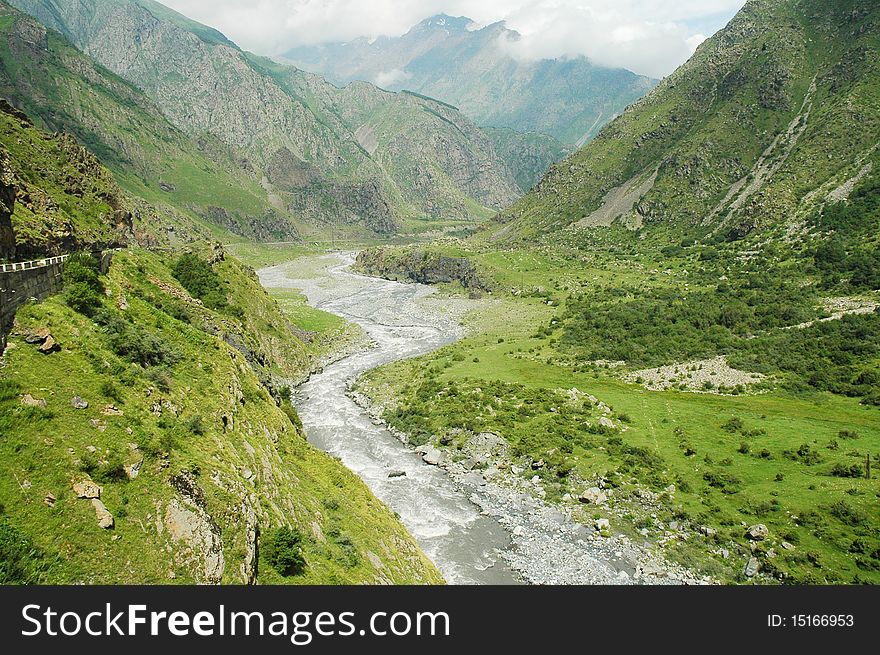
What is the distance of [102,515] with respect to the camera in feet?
51.3

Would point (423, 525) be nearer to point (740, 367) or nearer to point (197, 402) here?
point (197, 402)

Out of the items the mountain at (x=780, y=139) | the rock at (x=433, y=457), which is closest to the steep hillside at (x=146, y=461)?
the rock at (x=433, y=457)

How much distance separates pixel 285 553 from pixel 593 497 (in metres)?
29.2

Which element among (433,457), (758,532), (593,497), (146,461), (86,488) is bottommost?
(758,532)

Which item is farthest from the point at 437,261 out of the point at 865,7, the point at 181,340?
the point at 865,7

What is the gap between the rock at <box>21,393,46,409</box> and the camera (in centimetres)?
1762

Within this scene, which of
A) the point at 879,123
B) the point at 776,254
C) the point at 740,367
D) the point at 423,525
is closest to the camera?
the point at 423,525

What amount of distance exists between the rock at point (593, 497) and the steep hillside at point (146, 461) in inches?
658

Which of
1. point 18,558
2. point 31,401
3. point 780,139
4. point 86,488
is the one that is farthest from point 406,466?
point 780,139

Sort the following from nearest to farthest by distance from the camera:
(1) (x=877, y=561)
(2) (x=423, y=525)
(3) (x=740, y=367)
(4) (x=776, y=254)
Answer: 1. (1) (x=877, y=561)
2. (2) (x=423, y=525)
3. (3) (x=740, y=367)
4. (4) (x=776, y=254)

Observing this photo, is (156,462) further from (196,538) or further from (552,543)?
(552,543)

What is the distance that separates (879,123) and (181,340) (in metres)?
184

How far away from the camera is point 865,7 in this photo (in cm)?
17150

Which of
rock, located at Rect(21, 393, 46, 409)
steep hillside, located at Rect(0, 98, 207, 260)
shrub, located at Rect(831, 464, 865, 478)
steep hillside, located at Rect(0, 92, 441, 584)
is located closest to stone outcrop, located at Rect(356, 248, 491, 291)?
steep hillside, located at Rect(0, 98, 207, 260)
